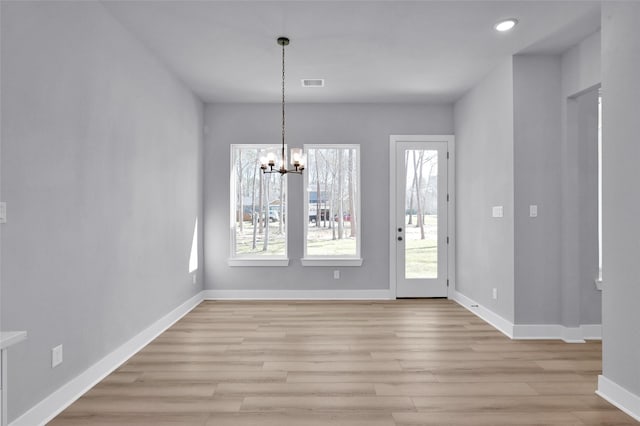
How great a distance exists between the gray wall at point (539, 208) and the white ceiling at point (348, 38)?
58 cm

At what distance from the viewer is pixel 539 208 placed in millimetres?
4082

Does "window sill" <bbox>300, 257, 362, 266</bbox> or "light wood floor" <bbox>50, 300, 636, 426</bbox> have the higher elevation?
"window sill" <bbox>300, 257, 362, 266</bbox>

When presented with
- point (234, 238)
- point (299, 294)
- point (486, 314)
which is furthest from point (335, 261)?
point (486, 314)

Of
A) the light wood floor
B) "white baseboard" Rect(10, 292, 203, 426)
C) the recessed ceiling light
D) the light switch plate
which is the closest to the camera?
the light switch plate

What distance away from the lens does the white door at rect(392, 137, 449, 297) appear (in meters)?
5.87

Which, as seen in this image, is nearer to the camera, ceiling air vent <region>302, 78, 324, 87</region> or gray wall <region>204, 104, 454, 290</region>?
ceiling air vent <region>302, 78, 324, 87</region>

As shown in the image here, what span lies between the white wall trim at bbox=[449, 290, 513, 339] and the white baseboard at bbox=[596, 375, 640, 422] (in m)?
1.31

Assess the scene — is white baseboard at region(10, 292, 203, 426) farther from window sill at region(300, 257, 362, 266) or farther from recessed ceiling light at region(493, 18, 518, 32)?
recessed ceiling light at region(493, 18, 518, 32)

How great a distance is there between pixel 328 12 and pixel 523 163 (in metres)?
2.46

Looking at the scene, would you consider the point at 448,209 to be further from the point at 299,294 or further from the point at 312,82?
the point at 312,82

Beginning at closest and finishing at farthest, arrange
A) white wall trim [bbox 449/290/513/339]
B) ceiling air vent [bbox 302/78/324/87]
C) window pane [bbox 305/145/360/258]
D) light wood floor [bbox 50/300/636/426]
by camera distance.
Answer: light wood floor [bbox 50/300/636/426]
white wall trim [bbox 449/290/513/339]
ceiling air vent [bbox 302/78/324/87]
window pane [bbox 305/145/360/258]

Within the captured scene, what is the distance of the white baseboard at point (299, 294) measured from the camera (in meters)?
5.83

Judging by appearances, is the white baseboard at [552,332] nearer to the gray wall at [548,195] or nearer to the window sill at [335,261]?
the gray wall at [548,195]

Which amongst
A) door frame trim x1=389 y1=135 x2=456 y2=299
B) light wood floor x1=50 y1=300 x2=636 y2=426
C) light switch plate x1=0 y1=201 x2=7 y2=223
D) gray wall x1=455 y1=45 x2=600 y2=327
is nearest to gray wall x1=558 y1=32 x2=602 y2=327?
gray wall x1=455 y1=45 x2=600 y2=327
